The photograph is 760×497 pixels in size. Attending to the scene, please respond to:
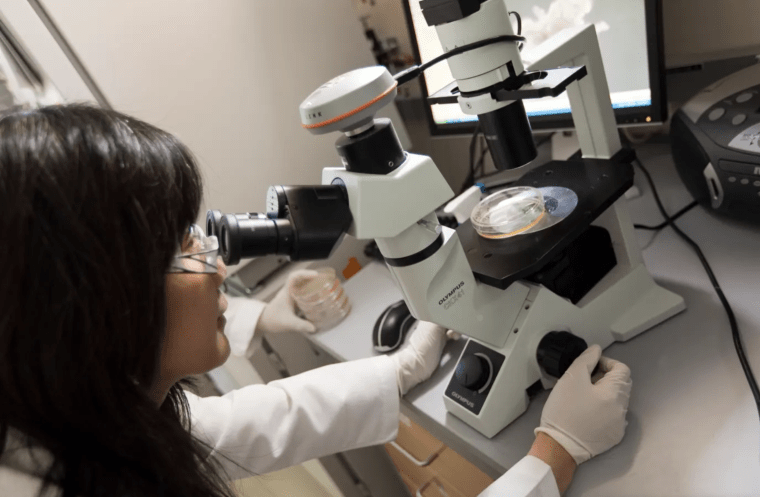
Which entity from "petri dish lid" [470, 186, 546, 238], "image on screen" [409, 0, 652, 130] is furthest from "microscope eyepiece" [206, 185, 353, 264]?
"image on screen" [409, 0, 652, 130]

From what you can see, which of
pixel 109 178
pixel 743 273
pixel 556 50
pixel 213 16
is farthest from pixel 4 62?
pixel 743 273

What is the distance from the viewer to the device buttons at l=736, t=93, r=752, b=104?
0.75 metres

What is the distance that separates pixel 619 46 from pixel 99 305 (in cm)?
86

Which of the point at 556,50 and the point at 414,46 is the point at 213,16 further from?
the point at 556,50

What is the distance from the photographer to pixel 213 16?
3.46 feet

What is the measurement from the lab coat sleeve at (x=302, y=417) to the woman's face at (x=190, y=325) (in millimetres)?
311

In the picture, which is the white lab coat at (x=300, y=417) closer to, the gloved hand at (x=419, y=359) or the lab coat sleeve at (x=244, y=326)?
the gloved hand at (x=419, y=359)

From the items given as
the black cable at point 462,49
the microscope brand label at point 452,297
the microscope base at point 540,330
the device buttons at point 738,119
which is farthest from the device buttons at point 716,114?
the microscope brand label at point 452,297

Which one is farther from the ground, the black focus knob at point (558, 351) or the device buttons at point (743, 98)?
the device buttons at point (743, 98)

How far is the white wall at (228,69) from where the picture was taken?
3.12 ft

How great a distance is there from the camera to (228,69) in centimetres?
108

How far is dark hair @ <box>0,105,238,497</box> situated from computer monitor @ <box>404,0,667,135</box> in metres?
0.49

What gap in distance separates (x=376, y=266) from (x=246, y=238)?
2.36ft

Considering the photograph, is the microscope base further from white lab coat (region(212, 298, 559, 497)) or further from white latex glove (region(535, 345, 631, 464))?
white lab coat (region(212, 298, 559, 497))
